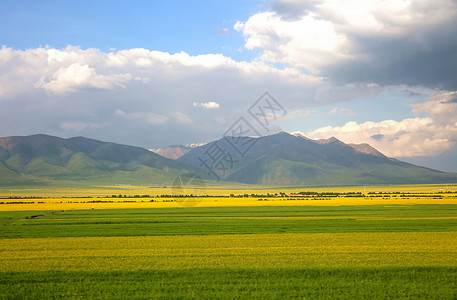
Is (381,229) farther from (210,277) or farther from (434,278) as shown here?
(210,277)

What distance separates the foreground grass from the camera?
52.3ft

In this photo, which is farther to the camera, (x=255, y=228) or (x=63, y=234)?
(x=255, y=228)

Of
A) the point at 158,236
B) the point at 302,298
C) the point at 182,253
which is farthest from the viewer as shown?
the point at 158,236

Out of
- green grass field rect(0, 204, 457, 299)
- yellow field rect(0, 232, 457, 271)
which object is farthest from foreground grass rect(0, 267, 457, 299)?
yellow field rect(0, 232, 457, 271)

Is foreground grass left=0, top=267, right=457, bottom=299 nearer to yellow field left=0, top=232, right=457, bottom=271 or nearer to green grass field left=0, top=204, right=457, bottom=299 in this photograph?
green grass field left=0, top=204, right=457, bottom=299

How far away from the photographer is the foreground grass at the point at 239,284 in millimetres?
15945

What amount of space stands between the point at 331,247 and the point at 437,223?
72.7 ft

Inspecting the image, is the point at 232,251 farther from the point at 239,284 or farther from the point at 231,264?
the point at 239,284

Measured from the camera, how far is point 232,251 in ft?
84.2

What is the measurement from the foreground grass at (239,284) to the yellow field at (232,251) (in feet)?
5.41

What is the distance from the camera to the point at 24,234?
35.4 meters

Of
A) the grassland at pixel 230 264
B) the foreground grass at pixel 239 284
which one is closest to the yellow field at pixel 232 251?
the grassland at pixel 230 264

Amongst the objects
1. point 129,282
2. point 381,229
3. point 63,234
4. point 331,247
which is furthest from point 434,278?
point 63,234

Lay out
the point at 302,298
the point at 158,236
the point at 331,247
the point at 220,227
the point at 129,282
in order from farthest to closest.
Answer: the point at 220,227, the point at 158,236, the point at 331,247, the point at 129,282, the point at 302,298
